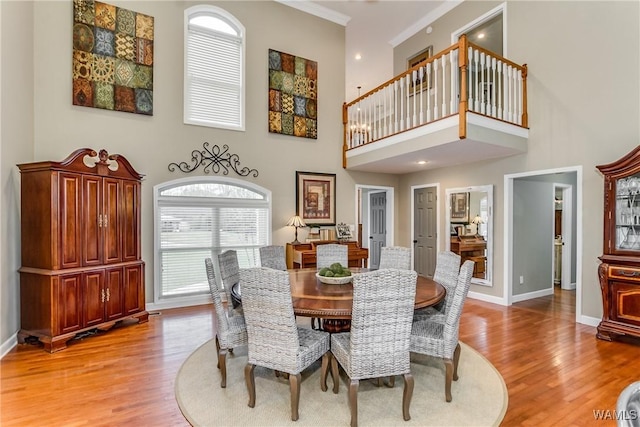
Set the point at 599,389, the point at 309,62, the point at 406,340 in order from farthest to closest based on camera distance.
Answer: the point at 309,62 → the point at 599,389 → the point at 406,340

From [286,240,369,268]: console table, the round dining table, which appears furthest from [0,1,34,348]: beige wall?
[286,240,369,268]: console table

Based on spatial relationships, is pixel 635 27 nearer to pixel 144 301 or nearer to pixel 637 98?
pixel 637 98

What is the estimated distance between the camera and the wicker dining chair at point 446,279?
3090 millimetres

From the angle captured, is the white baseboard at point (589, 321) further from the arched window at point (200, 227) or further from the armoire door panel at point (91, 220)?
the armoire door panel at point (91, 220)

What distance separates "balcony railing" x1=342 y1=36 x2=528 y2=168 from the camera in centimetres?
431

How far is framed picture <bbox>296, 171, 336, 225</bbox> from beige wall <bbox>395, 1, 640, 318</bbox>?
9.22 ft

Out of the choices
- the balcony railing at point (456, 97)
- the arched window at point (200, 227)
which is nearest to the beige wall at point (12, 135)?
the arched window at point (200, 227)

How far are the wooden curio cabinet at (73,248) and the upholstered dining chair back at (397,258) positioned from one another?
3.21 m

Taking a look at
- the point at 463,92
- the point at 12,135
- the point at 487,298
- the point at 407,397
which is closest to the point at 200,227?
the point at 12,135

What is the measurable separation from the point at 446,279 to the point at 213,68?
4692mm

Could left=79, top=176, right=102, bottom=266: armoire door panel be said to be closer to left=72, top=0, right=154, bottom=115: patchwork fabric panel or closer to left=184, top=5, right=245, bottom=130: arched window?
left=72, top=0, right=154, bottom=115: patchwork fabric panel

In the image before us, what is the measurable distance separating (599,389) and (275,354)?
101 inches

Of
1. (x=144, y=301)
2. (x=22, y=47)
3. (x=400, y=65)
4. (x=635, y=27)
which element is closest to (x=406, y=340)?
(x=144, y=301)

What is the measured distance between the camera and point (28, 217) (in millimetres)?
3639
